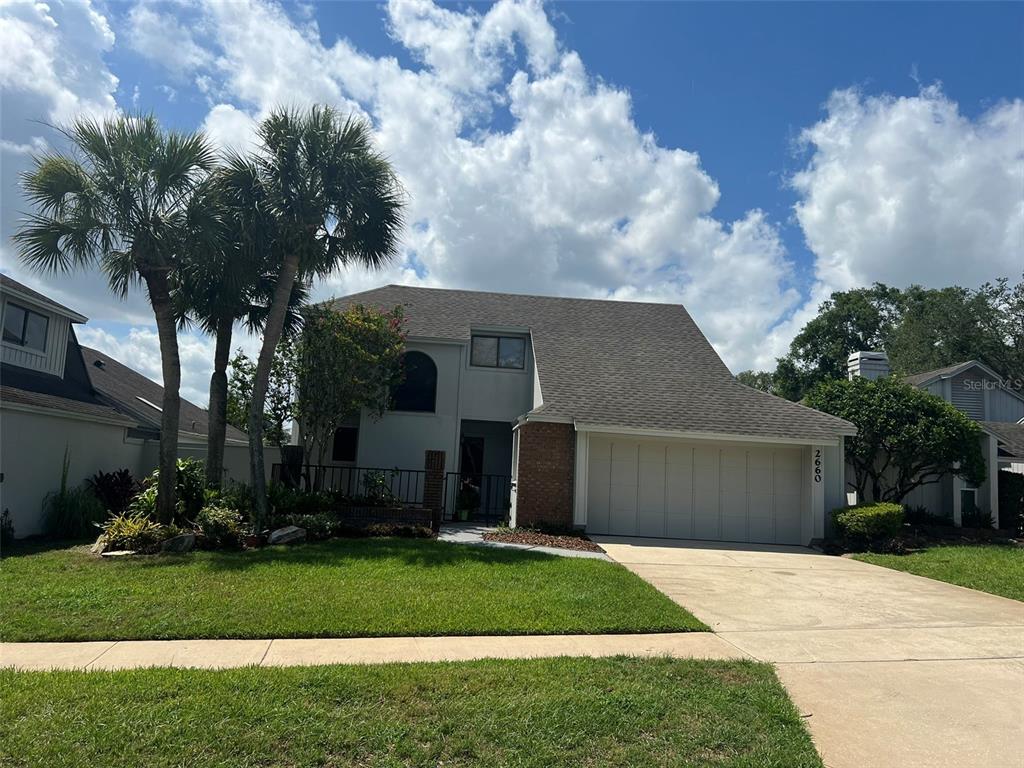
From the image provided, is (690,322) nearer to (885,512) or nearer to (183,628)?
(885,512)

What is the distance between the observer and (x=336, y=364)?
1555 centimetres

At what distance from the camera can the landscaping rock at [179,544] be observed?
10438 millimetres

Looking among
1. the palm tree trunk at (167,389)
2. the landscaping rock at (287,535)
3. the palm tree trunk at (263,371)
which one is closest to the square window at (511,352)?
the palm tree trunk at (263,371)

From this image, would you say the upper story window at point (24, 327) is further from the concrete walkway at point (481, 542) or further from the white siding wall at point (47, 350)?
the concrete walkway at point (481, 542)

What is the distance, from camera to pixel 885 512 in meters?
13.6

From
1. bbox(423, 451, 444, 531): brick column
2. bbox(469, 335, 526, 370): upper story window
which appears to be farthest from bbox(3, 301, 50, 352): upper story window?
bbox(469, 335, 526, 370): upper story window

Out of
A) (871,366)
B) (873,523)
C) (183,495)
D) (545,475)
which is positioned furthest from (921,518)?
(183,495)

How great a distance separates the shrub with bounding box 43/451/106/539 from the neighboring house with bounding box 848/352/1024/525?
19.2 m

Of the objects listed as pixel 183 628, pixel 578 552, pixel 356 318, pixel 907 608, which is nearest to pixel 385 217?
pixel 356 318

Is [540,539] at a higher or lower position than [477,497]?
lower

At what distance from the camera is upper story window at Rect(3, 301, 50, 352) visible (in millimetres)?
13547

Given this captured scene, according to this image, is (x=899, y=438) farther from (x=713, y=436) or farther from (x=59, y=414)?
(x=59, y=414)

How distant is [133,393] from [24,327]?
19.2 feet

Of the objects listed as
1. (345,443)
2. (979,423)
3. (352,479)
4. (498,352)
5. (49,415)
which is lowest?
(352,479)
